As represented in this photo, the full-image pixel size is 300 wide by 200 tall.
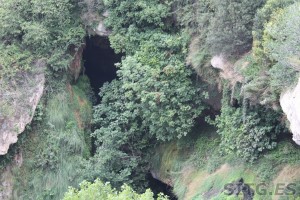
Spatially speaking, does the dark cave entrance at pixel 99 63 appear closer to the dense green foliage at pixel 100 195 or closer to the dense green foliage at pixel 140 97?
the dense green foliage at pixel 140 97

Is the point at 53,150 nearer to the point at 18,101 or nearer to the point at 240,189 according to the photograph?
the point at 18,101

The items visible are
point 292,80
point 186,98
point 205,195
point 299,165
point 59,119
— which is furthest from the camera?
point 59,119

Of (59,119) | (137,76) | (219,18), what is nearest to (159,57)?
(137,76)

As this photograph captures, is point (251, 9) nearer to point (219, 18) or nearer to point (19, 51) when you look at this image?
point (219, 18)

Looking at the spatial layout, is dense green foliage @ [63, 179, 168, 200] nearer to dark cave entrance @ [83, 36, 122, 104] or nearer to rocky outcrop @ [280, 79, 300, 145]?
rocky outcrop @ [280, 79, 300, 145]

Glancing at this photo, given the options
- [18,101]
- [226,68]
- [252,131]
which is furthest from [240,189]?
[18,101]
